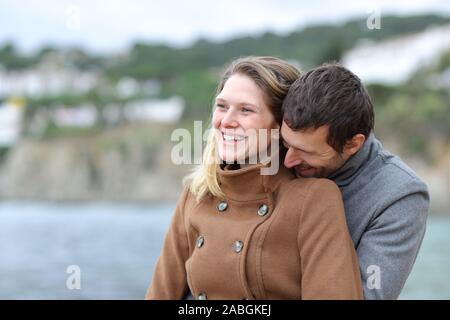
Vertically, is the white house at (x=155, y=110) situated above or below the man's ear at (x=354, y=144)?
above

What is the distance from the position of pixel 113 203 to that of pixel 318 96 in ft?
255

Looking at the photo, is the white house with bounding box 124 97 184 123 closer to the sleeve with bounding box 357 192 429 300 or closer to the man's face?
the man's face

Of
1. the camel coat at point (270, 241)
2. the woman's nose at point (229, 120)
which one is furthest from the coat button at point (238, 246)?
the woman's nose at point (229, 120)

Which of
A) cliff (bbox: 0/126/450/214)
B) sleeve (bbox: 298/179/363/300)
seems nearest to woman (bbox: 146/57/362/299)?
sleeve (bbox: 298/179/363/300)

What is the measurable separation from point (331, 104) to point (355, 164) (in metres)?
0.33

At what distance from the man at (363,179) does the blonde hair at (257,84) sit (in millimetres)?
104

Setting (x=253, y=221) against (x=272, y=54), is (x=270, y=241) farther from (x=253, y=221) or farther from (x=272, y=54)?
(x=272, y=54)

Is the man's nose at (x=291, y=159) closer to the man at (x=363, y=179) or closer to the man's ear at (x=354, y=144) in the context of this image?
the man at (x=363, y=179)

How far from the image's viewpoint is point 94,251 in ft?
132

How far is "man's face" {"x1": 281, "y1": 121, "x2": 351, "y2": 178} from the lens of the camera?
2.45 meters

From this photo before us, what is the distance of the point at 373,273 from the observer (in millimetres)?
2389

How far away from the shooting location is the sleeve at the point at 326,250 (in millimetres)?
2277

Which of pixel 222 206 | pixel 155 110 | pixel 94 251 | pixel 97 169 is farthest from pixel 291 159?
pixel 155 110

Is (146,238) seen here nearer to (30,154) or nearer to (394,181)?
Result: (30,154)
